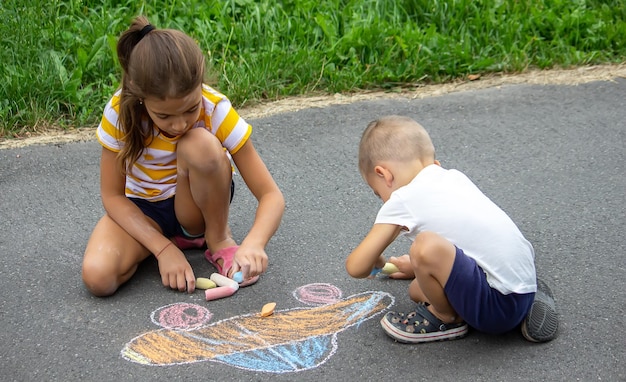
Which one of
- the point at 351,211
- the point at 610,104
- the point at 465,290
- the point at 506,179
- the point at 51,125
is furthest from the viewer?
the point at 610,104

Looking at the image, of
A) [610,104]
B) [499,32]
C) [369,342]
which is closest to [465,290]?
[369,342]

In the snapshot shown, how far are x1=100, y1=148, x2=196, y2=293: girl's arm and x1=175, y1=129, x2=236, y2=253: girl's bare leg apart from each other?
14 cm

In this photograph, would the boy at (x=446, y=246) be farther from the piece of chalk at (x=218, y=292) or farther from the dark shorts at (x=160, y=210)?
the dark shorts at (x=160, y=210)

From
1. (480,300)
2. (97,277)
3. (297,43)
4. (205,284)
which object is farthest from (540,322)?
(297,43)

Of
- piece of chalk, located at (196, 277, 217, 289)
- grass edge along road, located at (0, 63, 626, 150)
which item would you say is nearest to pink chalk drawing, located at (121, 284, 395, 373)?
piece of chalk, located at (196, 277, 217, 289)

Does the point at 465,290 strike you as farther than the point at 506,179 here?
No

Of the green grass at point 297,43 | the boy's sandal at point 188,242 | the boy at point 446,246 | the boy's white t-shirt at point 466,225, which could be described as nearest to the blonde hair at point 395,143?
the boy at point 446,246

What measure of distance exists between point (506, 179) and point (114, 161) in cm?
195

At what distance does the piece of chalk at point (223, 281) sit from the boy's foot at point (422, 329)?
63 cm

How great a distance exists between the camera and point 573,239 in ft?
11.2

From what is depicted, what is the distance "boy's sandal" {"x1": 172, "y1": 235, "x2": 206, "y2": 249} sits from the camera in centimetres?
334

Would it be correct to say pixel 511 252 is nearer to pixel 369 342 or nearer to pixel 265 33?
pixel 369 342

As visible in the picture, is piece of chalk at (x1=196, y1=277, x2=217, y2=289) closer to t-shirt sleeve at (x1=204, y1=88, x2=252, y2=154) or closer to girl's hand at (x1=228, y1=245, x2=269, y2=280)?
girl's hand at (x1=228, y1=245, x2=269, y2=280)

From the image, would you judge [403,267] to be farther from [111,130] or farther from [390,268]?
[111,130]
